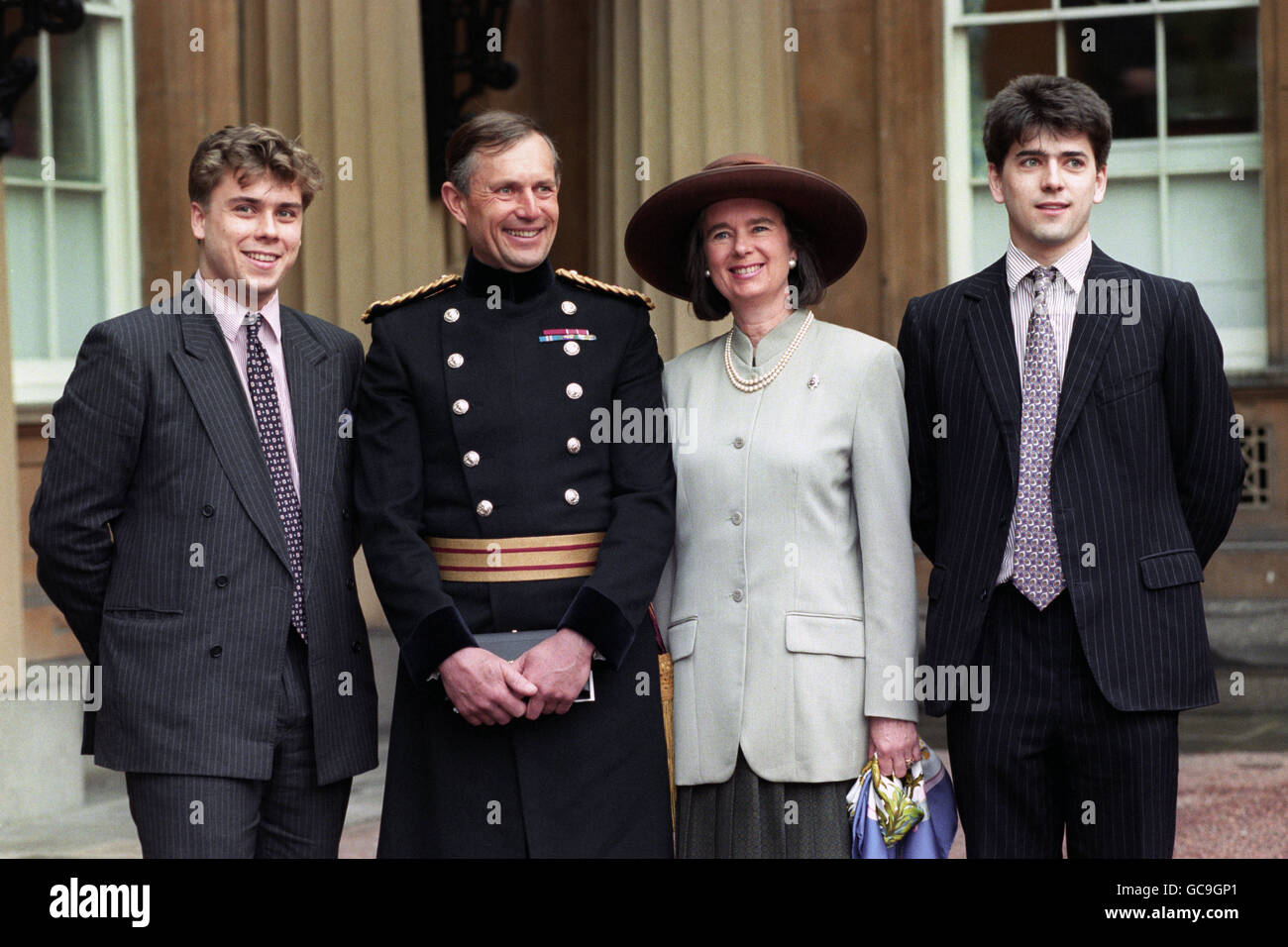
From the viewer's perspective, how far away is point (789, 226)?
358 cm

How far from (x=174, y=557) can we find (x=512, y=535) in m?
0.62

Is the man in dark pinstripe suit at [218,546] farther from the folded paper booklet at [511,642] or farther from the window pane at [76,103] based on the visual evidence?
the window pane at [76,103]

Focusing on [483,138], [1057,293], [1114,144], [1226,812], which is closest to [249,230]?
[483,138]

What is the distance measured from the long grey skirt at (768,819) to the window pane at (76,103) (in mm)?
4897

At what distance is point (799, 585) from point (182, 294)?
1.32m

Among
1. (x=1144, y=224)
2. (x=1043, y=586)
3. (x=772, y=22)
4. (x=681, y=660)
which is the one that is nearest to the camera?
(x=1043, y=586)

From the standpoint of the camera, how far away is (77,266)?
7203 millimetres

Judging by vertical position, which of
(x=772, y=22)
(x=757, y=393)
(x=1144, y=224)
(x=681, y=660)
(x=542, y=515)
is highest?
(x=772, y=22)

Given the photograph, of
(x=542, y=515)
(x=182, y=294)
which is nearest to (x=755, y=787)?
(x=542, y=515)

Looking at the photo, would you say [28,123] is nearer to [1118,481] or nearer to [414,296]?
[414,296]

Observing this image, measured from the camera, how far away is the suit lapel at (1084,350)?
3.21 m

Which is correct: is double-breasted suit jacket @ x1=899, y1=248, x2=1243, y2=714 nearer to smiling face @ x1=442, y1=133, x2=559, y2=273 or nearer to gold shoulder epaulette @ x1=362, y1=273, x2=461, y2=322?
smiling face @ x1=442, y1=133, x2=559, y2=273

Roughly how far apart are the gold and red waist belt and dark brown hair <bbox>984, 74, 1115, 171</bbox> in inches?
42.7
